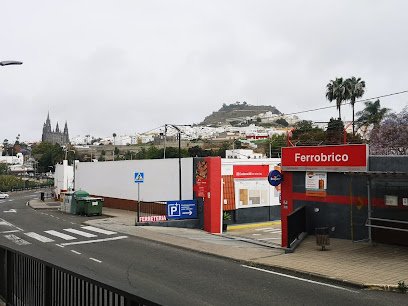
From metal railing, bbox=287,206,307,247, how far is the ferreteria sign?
193cm

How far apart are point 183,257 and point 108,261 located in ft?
8.95

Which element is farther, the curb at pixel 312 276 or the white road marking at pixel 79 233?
the white road marking at pixel 79 233

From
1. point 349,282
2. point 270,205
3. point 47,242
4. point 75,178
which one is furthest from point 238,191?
point 75,178

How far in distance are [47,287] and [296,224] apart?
13141 mm

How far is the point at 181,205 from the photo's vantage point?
27109mm

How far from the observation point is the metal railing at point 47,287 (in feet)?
15.6

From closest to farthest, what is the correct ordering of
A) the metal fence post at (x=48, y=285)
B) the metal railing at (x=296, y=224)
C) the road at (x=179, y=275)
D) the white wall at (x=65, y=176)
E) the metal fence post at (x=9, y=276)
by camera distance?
the metal fence post at (x=48, y=285)
the metal fence post at (x=9, y=276)
the road at (x=179, y=275)
the metal railing at (x=296, y=224)
the white wall at (x=65, y=176)

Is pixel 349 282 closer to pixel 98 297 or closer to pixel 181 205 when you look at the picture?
pixel 98 297

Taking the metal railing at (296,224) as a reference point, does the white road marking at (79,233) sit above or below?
below

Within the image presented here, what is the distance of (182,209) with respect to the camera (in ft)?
89.2

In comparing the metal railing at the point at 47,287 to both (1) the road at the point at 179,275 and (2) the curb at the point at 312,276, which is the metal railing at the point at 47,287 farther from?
(2) the curb at the point at 312,276

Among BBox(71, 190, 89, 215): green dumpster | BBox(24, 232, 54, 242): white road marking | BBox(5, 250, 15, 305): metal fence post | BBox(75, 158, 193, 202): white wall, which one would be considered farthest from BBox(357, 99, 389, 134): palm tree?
BBox(5, 250, 15, 305): metal fence post

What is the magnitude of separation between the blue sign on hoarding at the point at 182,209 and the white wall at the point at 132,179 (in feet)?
4.42

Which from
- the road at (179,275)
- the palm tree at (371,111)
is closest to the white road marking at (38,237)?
the road at (179,275)
